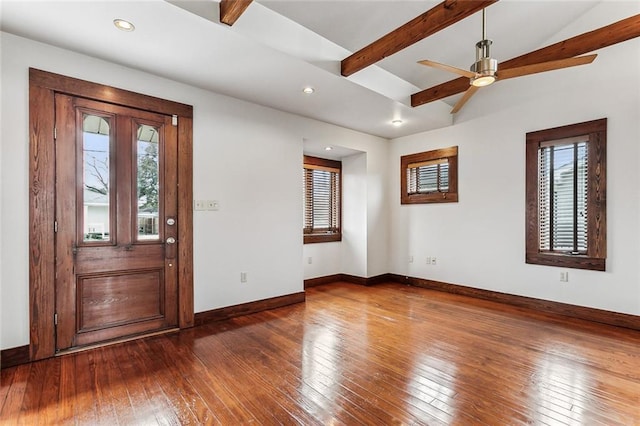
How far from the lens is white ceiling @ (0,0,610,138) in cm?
229

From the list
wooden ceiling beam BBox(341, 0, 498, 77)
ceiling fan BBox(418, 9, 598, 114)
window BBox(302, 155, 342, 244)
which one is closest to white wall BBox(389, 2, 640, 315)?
window BBox(302, 155, 342, 244)

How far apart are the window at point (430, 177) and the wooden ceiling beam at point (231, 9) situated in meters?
3.97

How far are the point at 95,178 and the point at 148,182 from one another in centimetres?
45

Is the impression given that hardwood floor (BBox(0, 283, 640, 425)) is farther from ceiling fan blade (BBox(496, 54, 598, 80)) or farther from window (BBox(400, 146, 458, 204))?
ceiling fan blade (BBox(496, 54, 598, 80))

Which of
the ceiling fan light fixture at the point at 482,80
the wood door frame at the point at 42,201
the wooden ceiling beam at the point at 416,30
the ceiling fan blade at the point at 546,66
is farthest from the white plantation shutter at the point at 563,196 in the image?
the wood door frame at the point at 42,201

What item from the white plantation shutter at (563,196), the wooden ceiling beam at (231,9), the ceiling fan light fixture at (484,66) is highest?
the wooden ceiling beam at (231,9)

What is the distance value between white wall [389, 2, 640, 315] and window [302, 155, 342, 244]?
1.11 metres

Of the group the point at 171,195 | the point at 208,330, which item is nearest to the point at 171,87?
the point at 171,195

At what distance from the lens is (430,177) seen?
5.42 m

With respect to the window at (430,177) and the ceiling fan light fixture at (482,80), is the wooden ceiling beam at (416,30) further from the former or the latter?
the window at (430,177)

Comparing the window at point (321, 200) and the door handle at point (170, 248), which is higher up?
the window at point (321, 200)

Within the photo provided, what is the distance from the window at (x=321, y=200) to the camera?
18.4ft

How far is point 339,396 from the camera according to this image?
2092 mm

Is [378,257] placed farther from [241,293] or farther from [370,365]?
[370,365]
